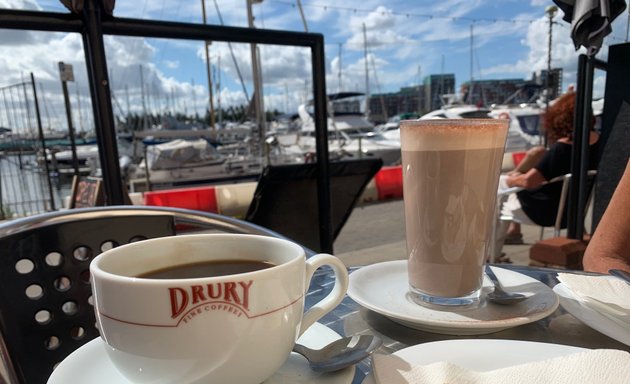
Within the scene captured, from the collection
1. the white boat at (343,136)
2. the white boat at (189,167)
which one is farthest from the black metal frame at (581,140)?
the white boat at (343,136)

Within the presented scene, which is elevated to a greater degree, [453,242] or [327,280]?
[453,242]

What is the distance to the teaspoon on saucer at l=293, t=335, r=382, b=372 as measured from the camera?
458 millimetres

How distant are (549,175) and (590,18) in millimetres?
1846

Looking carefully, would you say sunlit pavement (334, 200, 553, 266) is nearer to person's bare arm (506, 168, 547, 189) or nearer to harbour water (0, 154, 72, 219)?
person's bare arm (506, 168, 547, 189)

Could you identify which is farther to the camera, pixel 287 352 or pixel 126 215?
pixel 126 215

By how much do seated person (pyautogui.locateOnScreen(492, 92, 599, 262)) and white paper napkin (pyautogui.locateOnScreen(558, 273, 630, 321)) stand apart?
10.0ft

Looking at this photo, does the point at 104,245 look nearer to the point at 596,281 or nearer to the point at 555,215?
the point at 596,281

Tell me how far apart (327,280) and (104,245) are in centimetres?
47

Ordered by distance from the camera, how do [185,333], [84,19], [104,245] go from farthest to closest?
1. [84,19]
2. [104,245]
3. [185,333]

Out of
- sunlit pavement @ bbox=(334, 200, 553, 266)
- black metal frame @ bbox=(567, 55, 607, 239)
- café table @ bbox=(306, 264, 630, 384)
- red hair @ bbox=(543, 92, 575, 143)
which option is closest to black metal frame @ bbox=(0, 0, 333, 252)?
café table @ bbox=(306, 264, 630, 384)

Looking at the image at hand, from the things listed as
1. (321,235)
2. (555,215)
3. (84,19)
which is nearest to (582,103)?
(555,215)

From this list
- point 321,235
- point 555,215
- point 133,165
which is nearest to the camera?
point 321,235

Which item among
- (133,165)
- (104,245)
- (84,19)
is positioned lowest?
(133,165)

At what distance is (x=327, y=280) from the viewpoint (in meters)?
0.90
